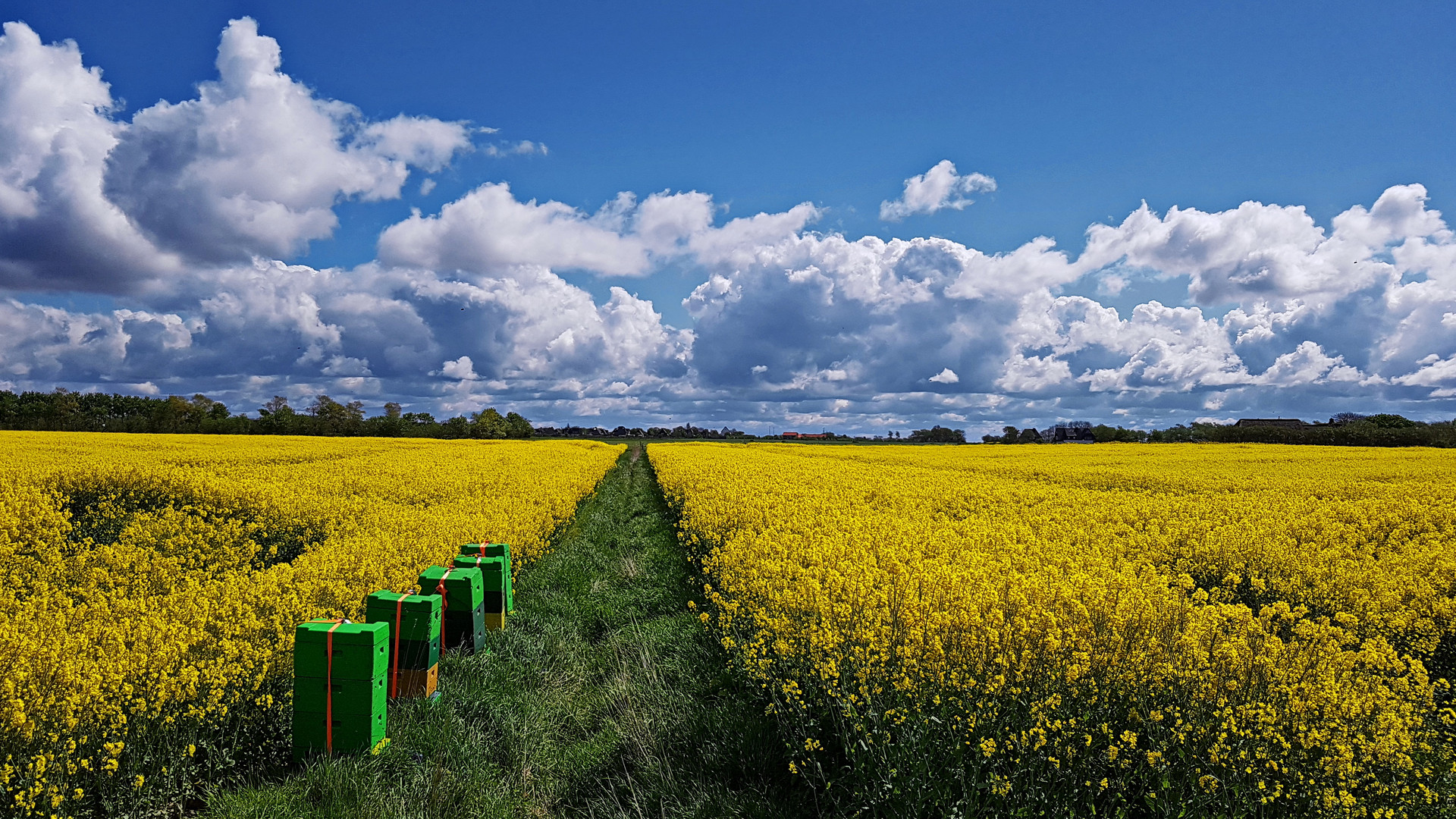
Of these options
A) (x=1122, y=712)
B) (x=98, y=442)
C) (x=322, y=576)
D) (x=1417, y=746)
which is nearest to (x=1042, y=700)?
(x=1122, y=712)

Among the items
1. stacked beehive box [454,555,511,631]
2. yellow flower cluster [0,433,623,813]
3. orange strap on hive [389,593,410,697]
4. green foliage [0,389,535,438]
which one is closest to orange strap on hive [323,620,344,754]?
yellow flower cluster [0,433,623,813]

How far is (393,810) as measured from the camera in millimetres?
3850

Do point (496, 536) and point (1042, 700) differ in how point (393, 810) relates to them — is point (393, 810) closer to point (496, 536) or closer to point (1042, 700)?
point (1042, 700)

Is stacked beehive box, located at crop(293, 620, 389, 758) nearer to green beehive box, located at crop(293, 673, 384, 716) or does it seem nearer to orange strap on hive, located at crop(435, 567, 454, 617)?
green beehive box, located at crop(293, 673, 384, 716)

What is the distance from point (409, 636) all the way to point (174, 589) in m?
2.65

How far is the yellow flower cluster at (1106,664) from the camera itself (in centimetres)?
332

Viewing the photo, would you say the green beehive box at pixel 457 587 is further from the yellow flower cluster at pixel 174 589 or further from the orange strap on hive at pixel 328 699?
the orange strap on hive at pixel 328 699

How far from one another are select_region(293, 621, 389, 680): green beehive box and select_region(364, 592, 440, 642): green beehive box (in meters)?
0.82

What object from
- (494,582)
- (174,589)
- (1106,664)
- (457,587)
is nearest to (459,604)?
(457,587)

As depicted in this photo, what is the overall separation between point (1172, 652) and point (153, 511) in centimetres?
1279

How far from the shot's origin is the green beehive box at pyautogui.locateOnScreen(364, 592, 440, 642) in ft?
16.7

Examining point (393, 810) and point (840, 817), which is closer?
point (840, 817)

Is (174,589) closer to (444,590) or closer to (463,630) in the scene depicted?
(444,590)

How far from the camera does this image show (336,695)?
423 cm
